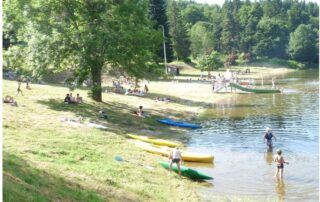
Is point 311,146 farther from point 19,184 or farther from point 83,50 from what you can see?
point 19,184

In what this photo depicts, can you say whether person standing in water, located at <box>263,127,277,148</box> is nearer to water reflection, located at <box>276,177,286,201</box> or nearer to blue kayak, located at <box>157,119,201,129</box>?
water reflection, located at <box>276,177,286,201</box>

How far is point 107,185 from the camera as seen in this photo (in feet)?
57.3

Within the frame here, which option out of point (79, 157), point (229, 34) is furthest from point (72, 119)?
point (229, 34)

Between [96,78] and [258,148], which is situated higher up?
[96,78]

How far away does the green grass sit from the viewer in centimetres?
1510

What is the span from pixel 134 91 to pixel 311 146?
24.4m

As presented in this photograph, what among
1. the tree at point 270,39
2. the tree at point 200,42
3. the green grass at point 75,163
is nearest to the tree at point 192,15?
the tree at point 270,39

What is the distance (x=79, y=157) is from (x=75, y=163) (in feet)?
3.61

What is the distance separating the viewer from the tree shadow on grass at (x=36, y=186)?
1316 centimetres

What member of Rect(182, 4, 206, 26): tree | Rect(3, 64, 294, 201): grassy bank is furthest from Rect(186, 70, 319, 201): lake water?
Rect(182, 4, 206, 26): tree

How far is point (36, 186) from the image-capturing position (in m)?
14.6

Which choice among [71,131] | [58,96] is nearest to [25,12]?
[58,96]

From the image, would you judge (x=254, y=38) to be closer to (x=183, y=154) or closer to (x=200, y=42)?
(x=200, y=42)

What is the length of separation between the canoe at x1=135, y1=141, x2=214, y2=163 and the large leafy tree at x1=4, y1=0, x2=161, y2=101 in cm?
1066
